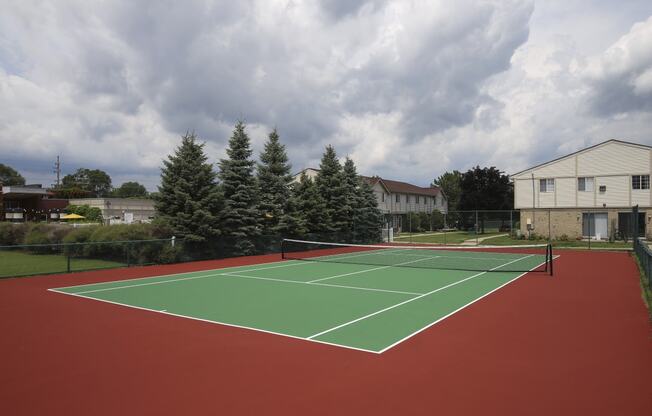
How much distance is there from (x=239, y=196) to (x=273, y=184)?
13.6 feet

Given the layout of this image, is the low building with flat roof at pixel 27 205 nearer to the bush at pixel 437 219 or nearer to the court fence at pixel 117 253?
the court fence at pixel 117 253

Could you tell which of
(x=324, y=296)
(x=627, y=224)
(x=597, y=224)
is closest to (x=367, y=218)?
(x=597, y=224)

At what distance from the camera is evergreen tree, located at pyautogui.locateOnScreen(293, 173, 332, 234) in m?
34.1

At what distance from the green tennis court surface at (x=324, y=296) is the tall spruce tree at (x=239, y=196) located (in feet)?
18.8

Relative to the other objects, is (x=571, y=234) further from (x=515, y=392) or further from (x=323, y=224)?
(x=515, y=392)

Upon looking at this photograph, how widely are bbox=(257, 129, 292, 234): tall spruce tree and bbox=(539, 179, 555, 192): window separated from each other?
23.7 m

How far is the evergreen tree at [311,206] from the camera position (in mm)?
34062

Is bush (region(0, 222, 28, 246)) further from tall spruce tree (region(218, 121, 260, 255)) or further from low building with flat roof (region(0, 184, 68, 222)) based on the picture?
low building with flat roof (region(0, 184, 68, 222))

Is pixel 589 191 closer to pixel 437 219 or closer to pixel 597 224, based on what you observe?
pixel 597 224

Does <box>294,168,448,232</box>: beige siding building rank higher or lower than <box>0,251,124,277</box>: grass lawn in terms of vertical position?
higher

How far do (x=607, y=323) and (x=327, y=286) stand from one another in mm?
8212

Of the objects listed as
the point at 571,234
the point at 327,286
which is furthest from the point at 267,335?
the point at 571,234

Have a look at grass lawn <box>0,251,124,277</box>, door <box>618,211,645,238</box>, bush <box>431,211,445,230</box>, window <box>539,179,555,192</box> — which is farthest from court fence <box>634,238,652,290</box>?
bush <box>431,211,445,230</box>

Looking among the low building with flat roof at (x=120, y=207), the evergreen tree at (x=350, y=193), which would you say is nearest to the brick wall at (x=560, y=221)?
the evergreen tree at (x=350, y=193)
